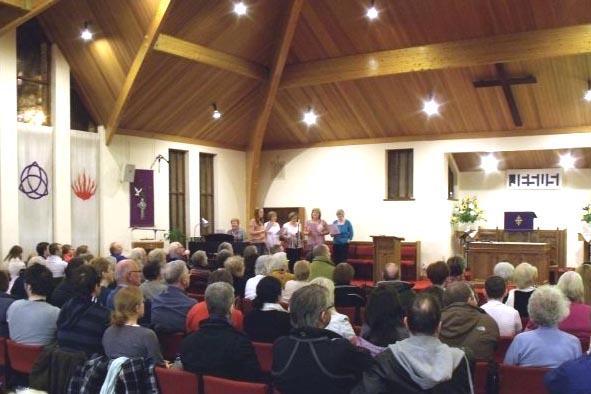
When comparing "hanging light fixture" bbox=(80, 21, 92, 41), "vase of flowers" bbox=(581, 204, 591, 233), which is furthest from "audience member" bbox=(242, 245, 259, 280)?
"vase of flowers" bbox=(581, 204, 591, 233)

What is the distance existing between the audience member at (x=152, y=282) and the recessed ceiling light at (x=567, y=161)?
33.0ft

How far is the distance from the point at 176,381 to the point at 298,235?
822 centimetres

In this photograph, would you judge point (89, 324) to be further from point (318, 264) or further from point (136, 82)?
point (136, 82)

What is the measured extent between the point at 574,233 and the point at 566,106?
9.95 feet

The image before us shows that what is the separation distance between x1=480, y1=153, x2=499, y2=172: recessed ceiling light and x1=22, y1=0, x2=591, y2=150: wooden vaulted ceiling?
3.40 feet

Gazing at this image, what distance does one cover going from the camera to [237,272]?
234 inches

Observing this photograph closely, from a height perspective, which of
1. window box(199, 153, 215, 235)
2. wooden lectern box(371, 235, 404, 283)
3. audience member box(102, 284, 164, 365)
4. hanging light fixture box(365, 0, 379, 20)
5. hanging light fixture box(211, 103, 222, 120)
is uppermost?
hanging light fixture box(365, 0, 379, 20)

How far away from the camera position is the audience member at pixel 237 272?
19.4ft

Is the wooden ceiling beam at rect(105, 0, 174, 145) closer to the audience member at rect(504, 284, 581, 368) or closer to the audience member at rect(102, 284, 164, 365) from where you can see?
the audience member at rect(102, 284, 164, 365)

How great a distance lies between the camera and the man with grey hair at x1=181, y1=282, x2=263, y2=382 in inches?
119

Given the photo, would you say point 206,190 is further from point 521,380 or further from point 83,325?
point 521,380

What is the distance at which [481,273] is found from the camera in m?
10.6

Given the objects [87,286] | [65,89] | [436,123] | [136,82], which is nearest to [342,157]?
[436,123]

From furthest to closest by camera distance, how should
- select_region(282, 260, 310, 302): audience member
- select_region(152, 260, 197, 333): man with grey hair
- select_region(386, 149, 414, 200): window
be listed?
select_region(386, 149, 414, 200): window
select_region(282, 260, 310, 302): audience member
select_region(152, 260, 197, 333): man with grey hair
